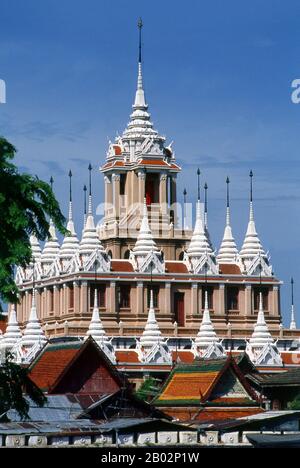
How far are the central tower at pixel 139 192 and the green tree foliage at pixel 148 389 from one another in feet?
52.7

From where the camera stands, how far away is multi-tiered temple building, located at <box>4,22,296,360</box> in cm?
10700

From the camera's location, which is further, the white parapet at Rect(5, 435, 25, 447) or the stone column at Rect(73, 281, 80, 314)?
the stone column at Rect(73, 281, 80, 314)

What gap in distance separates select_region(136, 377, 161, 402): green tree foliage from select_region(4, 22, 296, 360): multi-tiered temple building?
298 inches

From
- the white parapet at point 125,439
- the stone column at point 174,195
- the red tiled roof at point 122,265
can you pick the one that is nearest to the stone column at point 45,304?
the red tiled roof at point 122,265

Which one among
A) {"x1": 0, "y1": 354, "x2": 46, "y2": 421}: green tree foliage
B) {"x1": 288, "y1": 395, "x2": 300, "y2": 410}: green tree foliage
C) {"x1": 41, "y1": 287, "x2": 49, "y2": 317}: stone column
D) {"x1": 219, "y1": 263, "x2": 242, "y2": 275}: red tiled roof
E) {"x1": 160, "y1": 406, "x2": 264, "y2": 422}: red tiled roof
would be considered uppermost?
{"x1": 219, "y1": 263, "x2": 242, "y2": 275}: red tiled roof

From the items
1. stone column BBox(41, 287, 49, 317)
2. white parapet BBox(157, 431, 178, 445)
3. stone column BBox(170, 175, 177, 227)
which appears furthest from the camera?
stone column BBox(170, 175, 177, 227)

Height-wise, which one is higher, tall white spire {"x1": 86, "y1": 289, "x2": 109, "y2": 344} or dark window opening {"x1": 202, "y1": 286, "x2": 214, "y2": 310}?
dark window opening {"x1": 202, "y1": 286, "x2": 214, "y2": 310}

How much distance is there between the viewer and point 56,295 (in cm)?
10975

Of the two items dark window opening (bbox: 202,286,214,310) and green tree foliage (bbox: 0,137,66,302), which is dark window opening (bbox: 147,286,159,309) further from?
green tree foliage (bbox: 0,137,66,302)

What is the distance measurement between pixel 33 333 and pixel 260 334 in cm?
1327

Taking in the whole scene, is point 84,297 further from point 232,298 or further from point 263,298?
point 263,298

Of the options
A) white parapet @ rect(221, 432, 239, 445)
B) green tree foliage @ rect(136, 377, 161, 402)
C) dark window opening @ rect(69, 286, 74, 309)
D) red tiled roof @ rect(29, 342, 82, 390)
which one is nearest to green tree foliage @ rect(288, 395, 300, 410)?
green tree foliage @ rect(136, 377, 161, 402)
